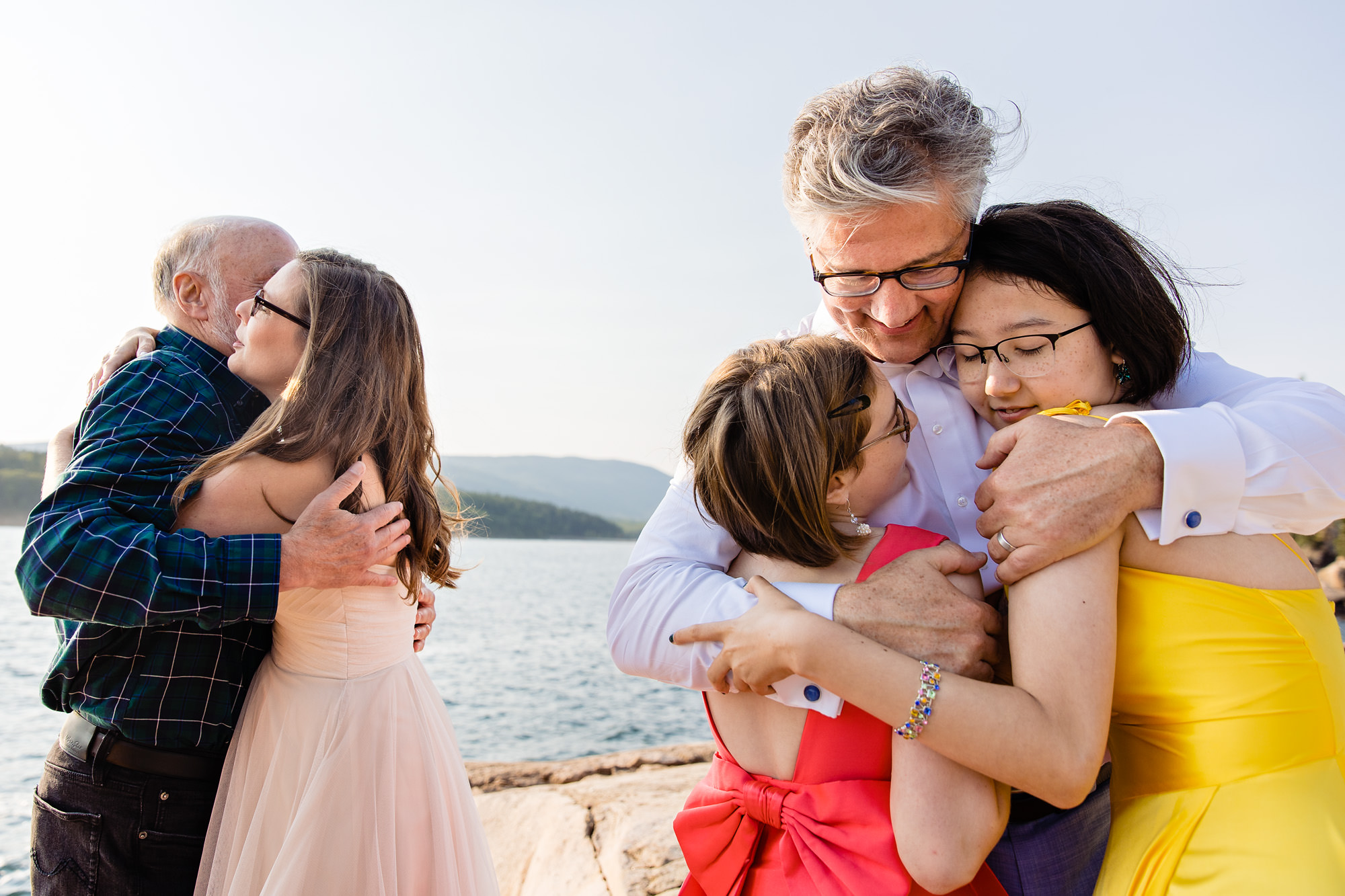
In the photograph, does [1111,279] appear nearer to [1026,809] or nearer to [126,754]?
[1026,809]

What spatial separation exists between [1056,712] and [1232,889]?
0.40m

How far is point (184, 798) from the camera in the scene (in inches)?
75.1

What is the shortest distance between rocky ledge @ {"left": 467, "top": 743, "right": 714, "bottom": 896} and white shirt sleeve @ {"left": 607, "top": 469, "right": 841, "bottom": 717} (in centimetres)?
177

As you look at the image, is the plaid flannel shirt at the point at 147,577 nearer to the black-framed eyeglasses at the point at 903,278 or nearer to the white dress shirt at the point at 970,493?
the white dress shirt at the point at 970,493

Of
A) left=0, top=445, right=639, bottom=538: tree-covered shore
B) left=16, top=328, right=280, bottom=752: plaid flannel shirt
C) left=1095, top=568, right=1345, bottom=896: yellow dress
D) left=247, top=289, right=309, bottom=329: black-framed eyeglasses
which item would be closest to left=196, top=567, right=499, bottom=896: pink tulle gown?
left=16, top=328, right=280, bottom=752: plaid flannel shirt

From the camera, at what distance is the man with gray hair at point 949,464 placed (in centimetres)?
140

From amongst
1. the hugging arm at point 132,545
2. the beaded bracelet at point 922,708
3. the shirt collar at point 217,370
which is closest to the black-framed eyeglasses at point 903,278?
the beaded bracelet at point 922,708

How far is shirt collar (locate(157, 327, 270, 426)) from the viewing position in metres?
2.14

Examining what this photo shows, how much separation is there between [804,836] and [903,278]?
121 centimetres

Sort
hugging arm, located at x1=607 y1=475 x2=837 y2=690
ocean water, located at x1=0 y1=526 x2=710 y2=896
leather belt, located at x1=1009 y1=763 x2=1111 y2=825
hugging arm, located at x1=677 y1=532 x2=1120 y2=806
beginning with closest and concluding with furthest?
hugging arm, located at x1=677 y1=532 x2=1120 y2=806 → hugging arm, located at x1=607 y1=475 x2=837 y2=690 → leather belt, located at x1=1009 y1=763 x2=1111 y2=825 → ocean water, located at x1=0 y1=526 x2=710 y2=896

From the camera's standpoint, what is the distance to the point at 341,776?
1.98 meters

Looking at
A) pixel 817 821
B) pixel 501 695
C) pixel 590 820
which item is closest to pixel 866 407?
pixel 817 821

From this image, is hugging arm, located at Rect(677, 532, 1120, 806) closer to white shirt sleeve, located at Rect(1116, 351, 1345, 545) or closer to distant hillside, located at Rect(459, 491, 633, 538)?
white shirt sleeve, located at Rect(1116, 351, 1345, 545)

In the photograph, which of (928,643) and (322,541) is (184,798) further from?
(928,643)
